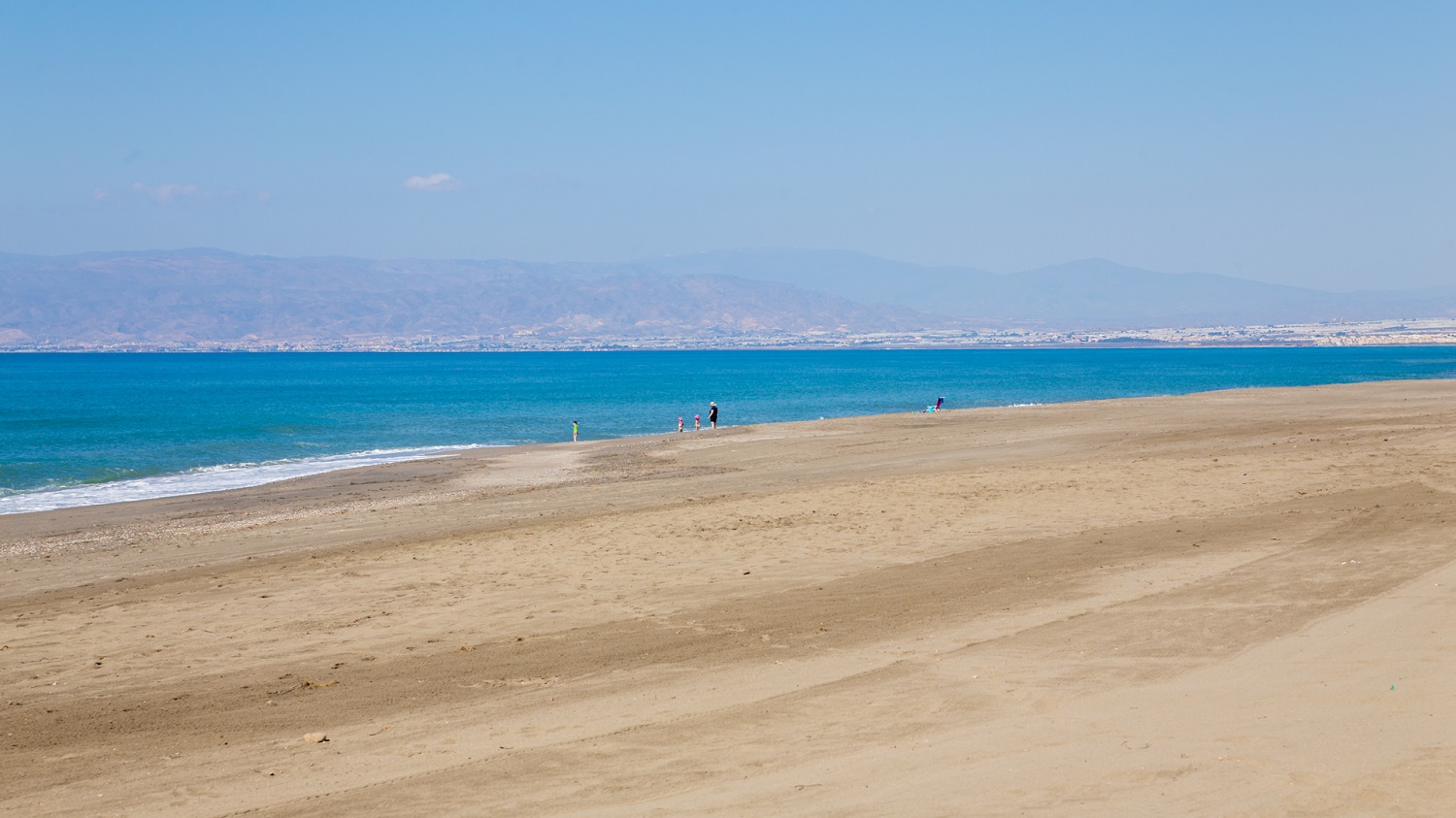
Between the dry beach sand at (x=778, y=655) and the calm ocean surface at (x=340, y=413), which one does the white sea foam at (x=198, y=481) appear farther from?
the dry beach sand at (x=778, y=655)

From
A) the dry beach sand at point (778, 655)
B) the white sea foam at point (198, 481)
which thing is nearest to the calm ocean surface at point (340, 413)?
the white sea foam at point (198, 481)

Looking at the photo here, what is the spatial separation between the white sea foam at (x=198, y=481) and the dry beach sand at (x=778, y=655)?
902cm

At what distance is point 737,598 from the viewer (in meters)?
13.4

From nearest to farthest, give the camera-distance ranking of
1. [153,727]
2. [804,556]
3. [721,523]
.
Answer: [153,727], [804,556], [721,523]

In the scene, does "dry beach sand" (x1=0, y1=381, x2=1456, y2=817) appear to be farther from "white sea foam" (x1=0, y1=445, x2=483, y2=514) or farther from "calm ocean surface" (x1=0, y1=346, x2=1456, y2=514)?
"calm ocean surface" (x1=0, y1=346, x2=1456, y2=514)

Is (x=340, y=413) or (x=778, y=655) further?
(x=340, y=413)

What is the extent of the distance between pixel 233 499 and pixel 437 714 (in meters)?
21.6

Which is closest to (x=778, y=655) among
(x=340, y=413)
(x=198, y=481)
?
(x=198, y=481)

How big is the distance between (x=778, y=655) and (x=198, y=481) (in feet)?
96.8

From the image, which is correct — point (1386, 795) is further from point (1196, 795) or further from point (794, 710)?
point (794, 710)

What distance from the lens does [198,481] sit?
3503 cm

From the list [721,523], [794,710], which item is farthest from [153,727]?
[721,523]

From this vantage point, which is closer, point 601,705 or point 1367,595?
point 601,705

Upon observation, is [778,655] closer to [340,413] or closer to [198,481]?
[198,481]
